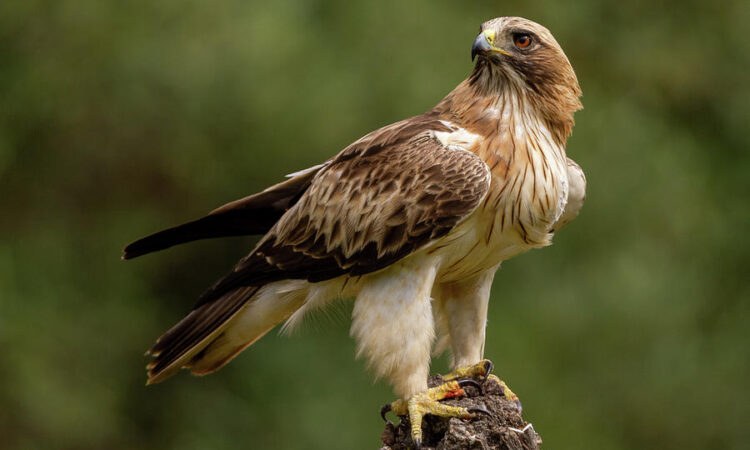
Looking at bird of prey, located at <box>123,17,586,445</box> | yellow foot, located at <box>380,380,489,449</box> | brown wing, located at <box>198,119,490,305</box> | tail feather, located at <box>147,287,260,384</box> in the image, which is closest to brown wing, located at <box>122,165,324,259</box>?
bird of prey, located at <box>123,17,586,445</box>

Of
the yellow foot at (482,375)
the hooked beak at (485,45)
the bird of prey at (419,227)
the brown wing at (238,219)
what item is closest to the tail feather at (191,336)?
the bird of prey at (419,227)

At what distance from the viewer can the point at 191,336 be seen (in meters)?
4.72

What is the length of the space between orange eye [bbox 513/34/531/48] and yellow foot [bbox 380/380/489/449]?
1416mm

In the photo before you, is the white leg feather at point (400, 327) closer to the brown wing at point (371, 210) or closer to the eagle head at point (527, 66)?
the brown wing at point (371, 210)

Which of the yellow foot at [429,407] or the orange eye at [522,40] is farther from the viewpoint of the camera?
the orange eye at [522,40]

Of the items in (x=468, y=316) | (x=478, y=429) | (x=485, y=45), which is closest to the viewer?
(x=478, y=429)

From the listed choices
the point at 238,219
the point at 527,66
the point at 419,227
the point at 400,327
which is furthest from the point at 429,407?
the point at 527,66

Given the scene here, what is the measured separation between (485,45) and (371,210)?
32.2 inches

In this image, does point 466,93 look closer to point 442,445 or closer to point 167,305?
point 442,445

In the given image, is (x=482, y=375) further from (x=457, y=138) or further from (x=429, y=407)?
(x=457, y=138)

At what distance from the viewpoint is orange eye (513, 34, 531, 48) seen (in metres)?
4.52

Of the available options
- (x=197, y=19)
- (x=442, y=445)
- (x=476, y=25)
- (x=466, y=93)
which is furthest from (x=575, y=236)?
(x=442, y=445)

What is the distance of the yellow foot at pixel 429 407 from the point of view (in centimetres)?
418

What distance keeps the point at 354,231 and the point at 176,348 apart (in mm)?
957
